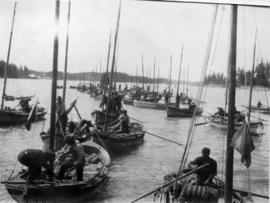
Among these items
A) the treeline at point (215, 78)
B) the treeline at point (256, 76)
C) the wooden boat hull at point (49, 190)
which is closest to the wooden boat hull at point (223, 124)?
the treeline at point (256, 76)

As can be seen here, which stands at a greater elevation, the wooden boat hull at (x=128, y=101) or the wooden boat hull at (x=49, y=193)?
the wooden boat hull at (x=128, y=101)

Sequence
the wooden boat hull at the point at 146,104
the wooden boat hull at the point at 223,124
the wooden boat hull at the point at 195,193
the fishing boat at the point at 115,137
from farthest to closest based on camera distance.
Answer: the wooden boat hull at the point at 146,104 → the wooden boat hull at the point at 223,124 → the fishing boat at the point at 115,137 → the wooden boat hull at the point at 195,193

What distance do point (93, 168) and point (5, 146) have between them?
24.5 ft

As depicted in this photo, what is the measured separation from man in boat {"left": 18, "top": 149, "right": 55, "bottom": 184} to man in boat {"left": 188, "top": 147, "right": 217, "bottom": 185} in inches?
127

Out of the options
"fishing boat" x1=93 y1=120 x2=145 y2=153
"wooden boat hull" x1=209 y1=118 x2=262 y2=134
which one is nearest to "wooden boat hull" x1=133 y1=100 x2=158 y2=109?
"wooden boat hull" x1=209 y1=118 x2=262 y2=134

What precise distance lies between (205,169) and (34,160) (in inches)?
148

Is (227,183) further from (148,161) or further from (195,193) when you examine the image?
(148,161)

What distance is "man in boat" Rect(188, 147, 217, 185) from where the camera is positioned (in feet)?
25.3

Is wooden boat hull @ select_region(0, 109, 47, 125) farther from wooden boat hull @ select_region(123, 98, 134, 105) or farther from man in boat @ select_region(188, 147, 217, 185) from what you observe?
wooden boat hull @ select_region(123, 98, 134, 105)

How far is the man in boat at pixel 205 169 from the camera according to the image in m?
7.73

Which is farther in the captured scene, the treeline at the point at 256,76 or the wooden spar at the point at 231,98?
the treeline at the point at 256,76

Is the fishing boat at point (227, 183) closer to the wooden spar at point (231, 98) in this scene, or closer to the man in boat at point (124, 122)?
the wooden spar at point (231, 98)

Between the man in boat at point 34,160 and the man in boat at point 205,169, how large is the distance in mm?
3235

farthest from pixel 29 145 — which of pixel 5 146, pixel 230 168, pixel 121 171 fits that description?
pixel 230 168
